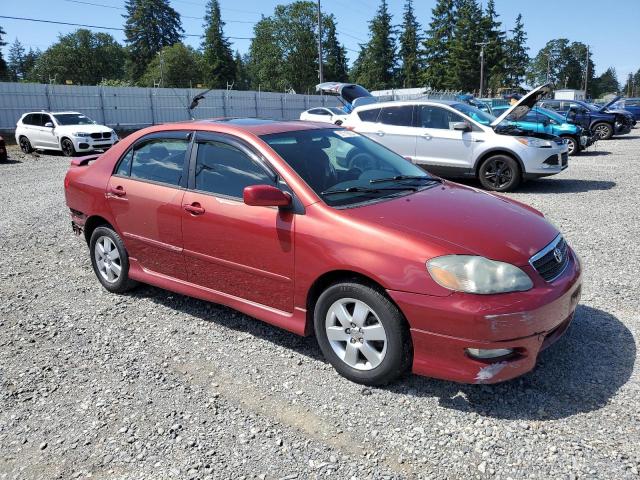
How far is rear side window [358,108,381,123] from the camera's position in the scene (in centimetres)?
1113

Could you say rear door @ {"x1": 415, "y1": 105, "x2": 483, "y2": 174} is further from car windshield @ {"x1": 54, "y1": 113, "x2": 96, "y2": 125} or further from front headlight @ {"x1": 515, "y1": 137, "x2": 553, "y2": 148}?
car windshield @ {"x1": 54, "y1": 113, "x2": 96, "y2": 125}

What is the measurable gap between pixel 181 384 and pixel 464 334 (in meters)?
1.85

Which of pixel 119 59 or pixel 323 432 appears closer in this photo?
pixel 323 432

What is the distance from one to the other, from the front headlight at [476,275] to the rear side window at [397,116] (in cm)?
814

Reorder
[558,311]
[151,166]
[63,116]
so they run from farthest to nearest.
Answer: [63,116] < [151,166] < [558,311]

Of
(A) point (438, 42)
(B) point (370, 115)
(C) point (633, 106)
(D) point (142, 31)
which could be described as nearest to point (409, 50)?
(A) point (438, 42)

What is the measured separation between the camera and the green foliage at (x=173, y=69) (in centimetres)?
7856

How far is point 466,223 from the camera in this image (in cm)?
330

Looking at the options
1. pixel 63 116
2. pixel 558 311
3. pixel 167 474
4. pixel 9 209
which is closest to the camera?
pixel 167 474

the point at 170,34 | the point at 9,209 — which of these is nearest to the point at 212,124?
the point at 9,209

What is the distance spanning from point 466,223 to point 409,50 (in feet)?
290

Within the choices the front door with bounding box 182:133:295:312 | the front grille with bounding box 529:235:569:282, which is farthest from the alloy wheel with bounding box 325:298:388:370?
the front grille with bounding box 529:235:569:282

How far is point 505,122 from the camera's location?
1026 cm

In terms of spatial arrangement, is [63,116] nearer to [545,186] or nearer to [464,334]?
[545,186]
